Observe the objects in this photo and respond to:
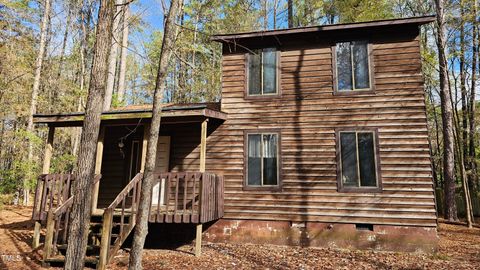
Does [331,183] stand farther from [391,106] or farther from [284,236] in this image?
[391,106]

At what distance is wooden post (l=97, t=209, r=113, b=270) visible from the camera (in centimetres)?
638

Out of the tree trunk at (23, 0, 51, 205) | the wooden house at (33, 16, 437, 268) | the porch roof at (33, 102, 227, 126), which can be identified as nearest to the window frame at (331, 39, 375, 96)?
the wooden house at (33, 16, 437, 268)

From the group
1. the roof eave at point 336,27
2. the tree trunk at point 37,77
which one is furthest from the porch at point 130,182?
the tree trunk at point 37,77

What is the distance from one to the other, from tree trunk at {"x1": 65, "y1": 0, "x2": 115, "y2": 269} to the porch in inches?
58.2

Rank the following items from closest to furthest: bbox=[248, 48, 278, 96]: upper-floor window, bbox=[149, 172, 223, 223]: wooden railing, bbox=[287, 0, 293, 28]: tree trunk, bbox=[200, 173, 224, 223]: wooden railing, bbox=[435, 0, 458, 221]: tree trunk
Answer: bbox=[149, 172, 223, 223]: wooden railing, bbox=[200, 173, 224, 223]: wooden railing, bbox=[248, 48, 278, 96]: upper-floor window, bbox=[435, 0, 458, 221]: tree trunk, bbox=[287, 0, 293, 28]: tree trunk

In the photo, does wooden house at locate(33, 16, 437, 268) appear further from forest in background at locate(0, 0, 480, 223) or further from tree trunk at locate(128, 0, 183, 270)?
forest in background at locate(0, 0, 480, 223)

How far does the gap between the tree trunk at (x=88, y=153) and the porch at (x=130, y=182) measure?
1478 mm

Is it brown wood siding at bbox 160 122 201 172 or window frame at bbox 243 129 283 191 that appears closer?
window frame at bbox 243 129 283 191

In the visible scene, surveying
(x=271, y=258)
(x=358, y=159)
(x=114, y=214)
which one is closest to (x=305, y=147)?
(x=358, y=159)

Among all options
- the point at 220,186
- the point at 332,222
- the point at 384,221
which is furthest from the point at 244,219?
the point at 384,221

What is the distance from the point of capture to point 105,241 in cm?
654

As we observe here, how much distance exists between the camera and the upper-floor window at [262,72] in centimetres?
970

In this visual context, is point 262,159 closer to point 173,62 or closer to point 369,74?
point 369,74

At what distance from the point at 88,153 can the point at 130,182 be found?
7.86 ft
